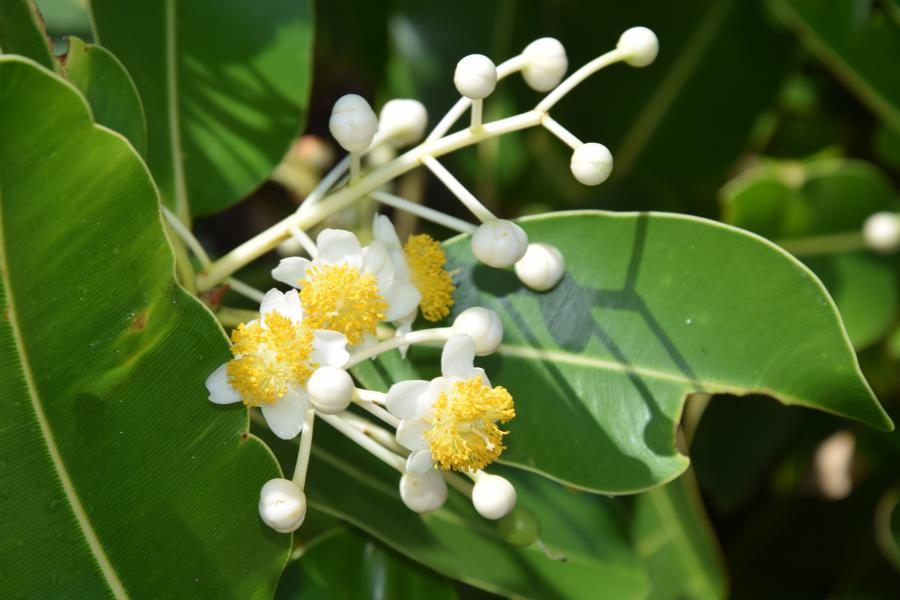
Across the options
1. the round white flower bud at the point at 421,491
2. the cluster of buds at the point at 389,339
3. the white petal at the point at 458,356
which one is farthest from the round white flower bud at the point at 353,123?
the round white flower bud at the point at 421,491

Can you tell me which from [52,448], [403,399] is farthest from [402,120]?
[52,448]

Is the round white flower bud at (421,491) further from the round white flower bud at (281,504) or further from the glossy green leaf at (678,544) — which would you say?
the glossy green leaf at (678,544)

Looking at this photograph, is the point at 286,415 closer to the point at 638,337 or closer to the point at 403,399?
the point at 403,399

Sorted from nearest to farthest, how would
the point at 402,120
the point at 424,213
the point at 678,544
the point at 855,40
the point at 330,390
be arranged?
the point at 330,390 < the point at 424,213 < the point at 402,120 < the point at 855,40 < the point at 678,544

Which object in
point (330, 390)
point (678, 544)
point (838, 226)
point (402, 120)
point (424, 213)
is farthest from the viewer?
point (838, 226)

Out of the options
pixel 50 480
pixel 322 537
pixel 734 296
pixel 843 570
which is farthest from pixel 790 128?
pixel 50 480

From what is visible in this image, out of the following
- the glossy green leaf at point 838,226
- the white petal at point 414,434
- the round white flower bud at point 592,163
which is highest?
the round white flower bud at point 592,163

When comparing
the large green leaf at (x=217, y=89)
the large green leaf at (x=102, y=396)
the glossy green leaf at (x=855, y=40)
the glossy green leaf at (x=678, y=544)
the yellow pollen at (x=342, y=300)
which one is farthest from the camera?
the glossy green leaf at (x=678, y=544)

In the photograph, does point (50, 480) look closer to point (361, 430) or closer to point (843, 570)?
point (361, 430)
